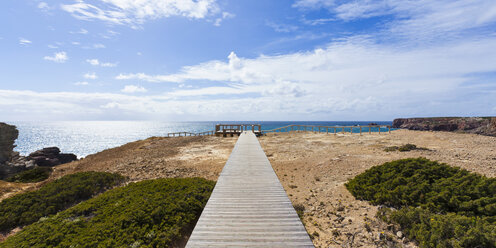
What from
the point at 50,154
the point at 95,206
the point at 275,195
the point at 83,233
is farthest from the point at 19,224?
the point at 50,154

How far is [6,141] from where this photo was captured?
628 inches

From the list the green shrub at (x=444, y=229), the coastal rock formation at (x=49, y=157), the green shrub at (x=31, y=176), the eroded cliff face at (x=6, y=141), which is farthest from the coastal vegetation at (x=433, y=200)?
the coastal rock formation at (x=49, y=157)

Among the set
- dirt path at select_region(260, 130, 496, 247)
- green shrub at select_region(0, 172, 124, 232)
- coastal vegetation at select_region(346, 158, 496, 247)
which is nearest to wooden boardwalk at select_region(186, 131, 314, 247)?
dirt path at select_region(260, 130, 496, 247)

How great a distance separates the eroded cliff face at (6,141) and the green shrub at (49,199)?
11.6 m

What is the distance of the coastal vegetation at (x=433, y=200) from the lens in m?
4.03

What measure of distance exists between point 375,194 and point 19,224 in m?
12.5

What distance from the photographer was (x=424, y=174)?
6953 millimetres

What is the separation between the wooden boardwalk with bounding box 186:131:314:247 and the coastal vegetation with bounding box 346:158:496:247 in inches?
115

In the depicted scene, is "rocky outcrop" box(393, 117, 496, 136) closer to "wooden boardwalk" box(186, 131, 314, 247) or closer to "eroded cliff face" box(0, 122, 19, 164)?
"wooden boardwalk" box(186, 131, 314, 247)

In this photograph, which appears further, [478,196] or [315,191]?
[315,191]

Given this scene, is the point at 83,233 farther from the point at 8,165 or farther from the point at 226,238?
the point at 8,165

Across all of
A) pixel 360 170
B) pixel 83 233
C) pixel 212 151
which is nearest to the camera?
pixel 83 233

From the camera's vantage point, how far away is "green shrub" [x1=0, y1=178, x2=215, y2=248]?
4414 mm

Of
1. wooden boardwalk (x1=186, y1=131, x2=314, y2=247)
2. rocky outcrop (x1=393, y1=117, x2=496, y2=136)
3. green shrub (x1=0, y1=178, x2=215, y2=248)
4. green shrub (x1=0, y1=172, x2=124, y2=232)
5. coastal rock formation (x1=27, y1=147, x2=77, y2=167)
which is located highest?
rocky outcrop (x1=393, y1=117, x2=496, y2=136)
